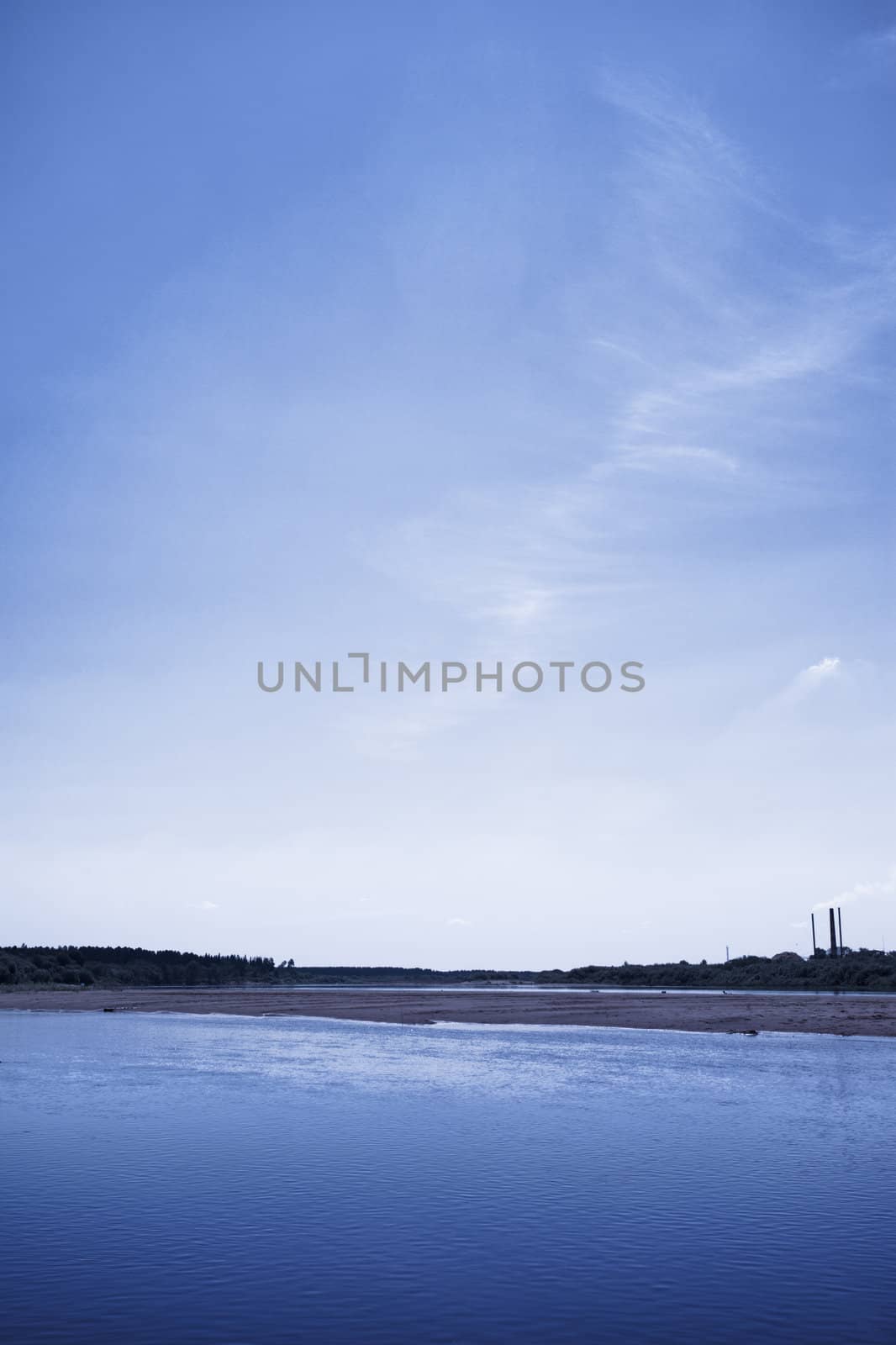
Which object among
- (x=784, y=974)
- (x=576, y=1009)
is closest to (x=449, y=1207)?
(x=576, y=1009)

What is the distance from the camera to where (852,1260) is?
680 inches

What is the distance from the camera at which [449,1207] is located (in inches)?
811

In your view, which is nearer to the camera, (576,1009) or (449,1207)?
(449,1207)

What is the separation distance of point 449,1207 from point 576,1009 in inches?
2868

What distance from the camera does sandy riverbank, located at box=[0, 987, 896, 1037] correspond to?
68375 mm

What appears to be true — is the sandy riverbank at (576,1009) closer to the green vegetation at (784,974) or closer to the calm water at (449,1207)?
the green vegetation at (784,974)

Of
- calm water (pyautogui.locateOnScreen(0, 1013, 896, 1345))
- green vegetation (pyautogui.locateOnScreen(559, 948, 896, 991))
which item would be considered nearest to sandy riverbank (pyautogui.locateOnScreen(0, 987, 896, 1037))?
green vegetation (pyautogui.locateOnScreen(559, 948, 896, 991))

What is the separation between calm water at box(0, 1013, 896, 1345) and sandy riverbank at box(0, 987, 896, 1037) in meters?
29.4

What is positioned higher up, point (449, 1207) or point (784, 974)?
point (449, 1207)

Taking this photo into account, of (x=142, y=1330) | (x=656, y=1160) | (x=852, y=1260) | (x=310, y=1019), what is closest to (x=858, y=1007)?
(x=310, y=1019)

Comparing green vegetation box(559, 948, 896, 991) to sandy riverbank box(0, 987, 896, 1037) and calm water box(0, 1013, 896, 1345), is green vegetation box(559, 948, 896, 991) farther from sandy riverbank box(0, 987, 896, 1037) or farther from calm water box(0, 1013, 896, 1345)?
calm water box(0, 1013, 896, 1345)

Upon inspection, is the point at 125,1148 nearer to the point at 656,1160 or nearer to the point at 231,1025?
the point at 656,1160

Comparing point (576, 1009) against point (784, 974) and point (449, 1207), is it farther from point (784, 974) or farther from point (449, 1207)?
point (449, 1207)

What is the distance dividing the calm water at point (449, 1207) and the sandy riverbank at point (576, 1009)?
29421 millimetres
